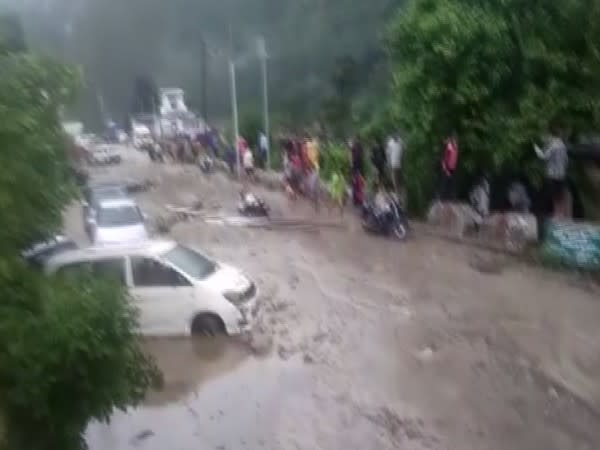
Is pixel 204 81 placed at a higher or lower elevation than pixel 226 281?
higher

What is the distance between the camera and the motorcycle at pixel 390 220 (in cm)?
1672

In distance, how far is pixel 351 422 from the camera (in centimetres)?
1005

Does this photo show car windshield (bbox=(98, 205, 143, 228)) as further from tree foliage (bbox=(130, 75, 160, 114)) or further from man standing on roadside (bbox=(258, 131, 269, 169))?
tree foliage (bbox=(130, 75, 160, 114))

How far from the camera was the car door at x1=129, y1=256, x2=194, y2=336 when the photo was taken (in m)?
12.1

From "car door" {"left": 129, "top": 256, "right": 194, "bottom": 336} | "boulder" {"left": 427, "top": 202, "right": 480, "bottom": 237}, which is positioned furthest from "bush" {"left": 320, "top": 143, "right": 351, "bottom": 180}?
"car door" {"left": 129, "top": 256, "right": 194, "bottom": 336}

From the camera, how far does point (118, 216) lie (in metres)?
18.1

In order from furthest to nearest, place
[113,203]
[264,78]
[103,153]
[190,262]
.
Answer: [264,78], [103,153], [113,203], [190,262]

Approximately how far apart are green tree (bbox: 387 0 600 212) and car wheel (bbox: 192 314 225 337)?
5928 mm

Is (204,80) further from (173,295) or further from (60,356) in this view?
(60,356)

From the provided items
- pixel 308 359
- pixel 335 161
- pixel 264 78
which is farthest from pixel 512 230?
pixel 264 78

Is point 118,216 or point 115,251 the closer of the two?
point 115,251

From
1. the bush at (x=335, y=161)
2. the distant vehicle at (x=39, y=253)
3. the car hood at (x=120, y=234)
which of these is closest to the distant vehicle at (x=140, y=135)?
the bush at (x=335, y=161)

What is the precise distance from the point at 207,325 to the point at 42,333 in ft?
17.8

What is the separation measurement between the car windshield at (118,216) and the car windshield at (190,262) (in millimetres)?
5197
